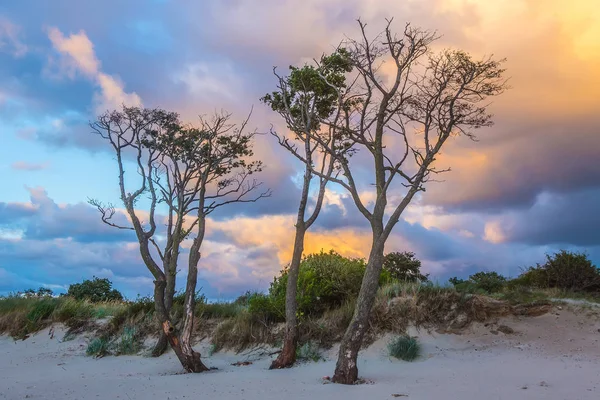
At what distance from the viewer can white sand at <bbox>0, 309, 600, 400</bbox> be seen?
10922mm

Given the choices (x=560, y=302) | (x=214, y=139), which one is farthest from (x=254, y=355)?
(x=560, y=302)

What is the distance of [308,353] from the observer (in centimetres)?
1497

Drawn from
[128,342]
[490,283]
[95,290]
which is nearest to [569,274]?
[490,283]

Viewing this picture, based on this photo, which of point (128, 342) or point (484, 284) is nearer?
point (128, 342)

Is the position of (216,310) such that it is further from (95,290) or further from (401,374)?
(95,290)

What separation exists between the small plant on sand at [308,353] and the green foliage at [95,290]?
17.6 meters

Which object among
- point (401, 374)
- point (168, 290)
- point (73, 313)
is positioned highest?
point (168, 290)

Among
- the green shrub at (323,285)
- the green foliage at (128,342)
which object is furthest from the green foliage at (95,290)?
the green shrub at (323,285)

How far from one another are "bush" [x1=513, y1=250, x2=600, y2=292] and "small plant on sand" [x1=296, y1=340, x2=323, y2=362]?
8.93 meters

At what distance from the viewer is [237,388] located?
1184cm

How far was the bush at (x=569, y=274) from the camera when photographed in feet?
61.8

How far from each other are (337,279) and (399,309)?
2578mm

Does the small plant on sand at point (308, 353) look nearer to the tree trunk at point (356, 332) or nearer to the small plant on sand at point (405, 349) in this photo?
the small plant on sand at point (405, 349)

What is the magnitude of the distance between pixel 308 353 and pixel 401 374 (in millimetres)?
2961
